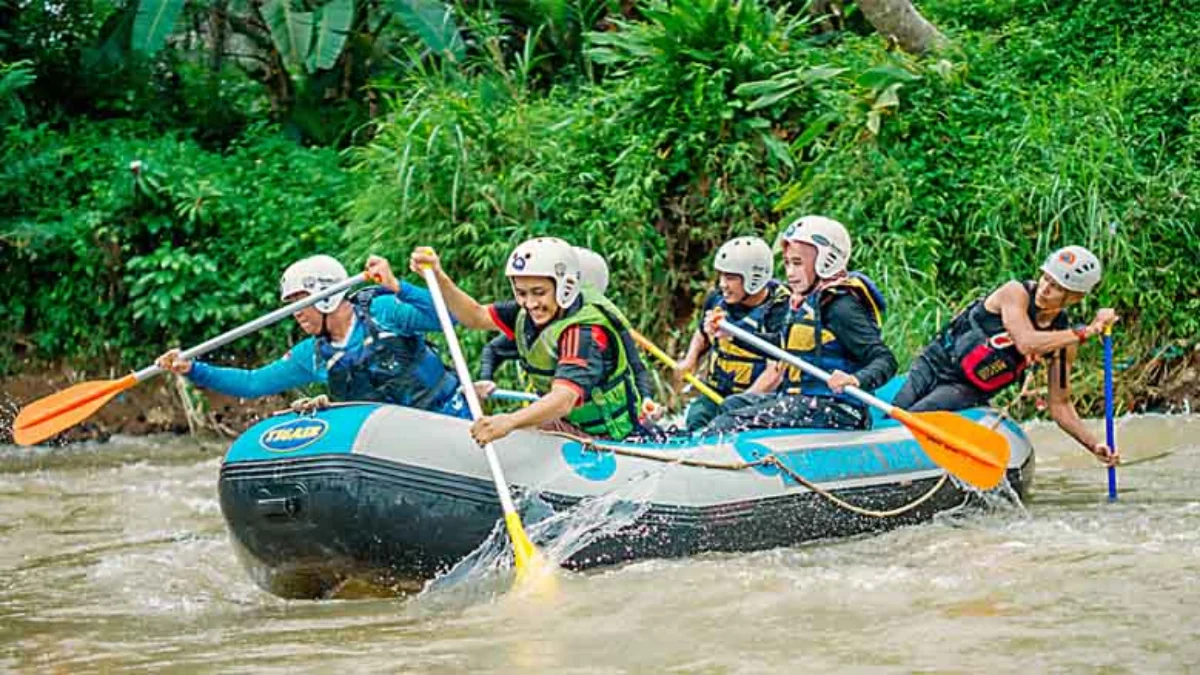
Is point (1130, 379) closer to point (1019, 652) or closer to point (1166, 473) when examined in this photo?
point (1166, 473)

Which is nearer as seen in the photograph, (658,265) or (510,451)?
(510,451)

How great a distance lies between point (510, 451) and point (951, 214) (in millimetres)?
5332

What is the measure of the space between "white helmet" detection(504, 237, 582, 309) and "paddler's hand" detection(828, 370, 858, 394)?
1.13 m

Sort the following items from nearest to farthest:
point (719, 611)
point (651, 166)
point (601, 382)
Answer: point (719, 611), point (601, 382), point (651, 166)

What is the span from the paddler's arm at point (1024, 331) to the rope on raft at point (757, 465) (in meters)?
0.68

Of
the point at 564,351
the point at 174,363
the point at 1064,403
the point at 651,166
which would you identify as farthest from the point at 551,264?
the point at 651,166

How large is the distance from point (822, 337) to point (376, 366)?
5.73ft

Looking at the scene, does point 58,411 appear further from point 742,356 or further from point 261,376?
point 742,356

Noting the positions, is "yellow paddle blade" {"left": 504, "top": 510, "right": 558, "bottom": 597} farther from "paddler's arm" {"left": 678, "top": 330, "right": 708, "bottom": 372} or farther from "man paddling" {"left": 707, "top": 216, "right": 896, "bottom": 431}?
"paddler's arm" {"left": 678, "top": 330, "right": 708, "bottom": 372}

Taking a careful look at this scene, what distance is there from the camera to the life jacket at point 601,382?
20.4ft

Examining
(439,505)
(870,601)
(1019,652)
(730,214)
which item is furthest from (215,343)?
(730,214)

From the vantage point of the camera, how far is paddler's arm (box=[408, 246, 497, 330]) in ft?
21.3

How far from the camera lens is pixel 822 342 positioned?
22.9ft

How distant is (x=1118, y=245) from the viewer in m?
9.88
